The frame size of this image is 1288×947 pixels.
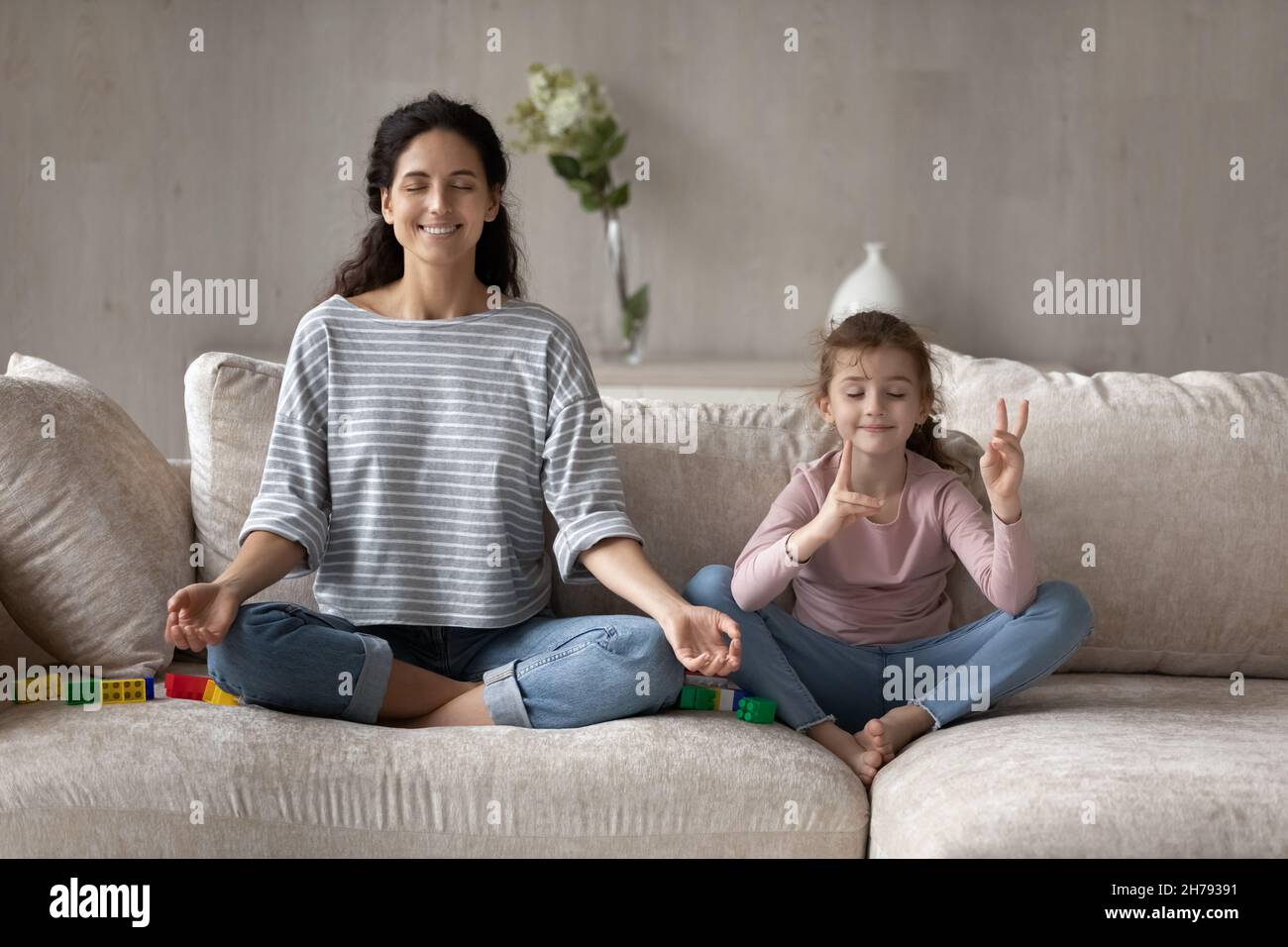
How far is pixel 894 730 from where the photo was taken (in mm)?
1683

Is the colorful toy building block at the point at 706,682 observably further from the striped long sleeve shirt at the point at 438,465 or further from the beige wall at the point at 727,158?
the beige wall at the point at 727,158

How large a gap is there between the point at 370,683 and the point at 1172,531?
3.72ft

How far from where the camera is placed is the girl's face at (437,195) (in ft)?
5.89

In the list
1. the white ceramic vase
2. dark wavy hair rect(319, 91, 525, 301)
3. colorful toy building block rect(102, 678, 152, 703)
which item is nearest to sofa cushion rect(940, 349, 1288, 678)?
dark wavy hair rect(319, 91, 525, 301)

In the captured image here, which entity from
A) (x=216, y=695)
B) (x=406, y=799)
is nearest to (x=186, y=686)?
(x=216, y=695)

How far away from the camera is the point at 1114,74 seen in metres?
3.75

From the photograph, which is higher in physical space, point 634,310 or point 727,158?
point 727,158

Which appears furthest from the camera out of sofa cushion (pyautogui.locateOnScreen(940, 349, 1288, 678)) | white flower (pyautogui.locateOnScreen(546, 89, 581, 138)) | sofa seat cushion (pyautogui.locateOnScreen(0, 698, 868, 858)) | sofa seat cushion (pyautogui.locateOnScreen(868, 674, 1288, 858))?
white flower (pyautogui.locateOnScreen(546, 89, 581, 138))

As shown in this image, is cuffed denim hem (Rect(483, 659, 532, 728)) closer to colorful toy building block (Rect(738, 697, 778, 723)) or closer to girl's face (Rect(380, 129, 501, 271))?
colorful toy building block (Rect(738, 697, 778, 723))

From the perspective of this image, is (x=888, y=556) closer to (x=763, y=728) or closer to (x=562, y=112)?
(x=763, y=728)

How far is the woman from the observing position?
5.66 ft

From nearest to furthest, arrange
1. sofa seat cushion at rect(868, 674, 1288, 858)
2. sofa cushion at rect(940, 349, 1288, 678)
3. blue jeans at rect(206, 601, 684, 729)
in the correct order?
sofa seat cushion at rect(868, 674, 1288, 858) < blue jeans at rect(206, 601, 684, 729) < sofa cushion at rect(940, 349, 1288, 678)

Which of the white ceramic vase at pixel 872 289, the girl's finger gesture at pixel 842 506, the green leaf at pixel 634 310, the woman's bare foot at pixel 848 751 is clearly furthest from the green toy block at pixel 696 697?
the green leaf at pixel 634 310

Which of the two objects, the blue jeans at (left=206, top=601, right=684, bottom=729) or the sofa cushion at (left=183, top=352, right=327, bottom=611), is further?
the sofa cushion at (left=183, top=352, right=327, bottom=611)
